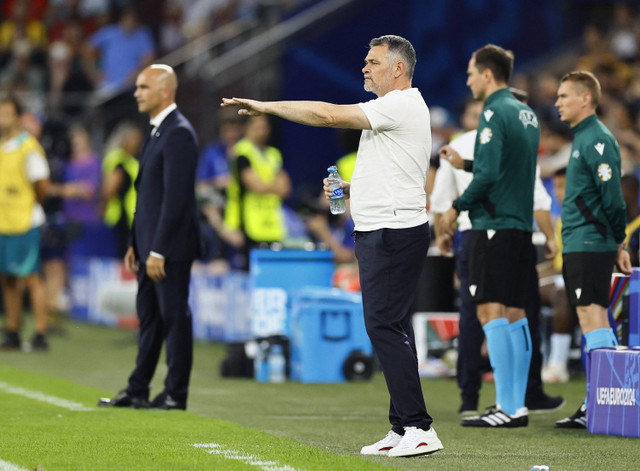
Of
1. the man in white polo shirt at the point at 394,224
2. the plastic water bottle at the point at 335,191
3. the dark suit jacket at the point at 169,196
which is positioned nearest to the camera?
the man in white polo shirt at the point at 394,224

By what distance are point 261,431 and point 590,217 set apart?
2230mm

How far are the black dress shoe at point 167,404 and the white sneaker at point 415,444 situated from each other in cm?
231

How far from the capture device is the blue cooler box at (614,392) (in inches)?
282

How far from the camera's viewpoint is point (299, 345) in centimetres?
1077

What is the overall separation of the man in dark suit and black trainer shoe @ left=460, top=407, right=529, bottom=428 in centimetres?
185

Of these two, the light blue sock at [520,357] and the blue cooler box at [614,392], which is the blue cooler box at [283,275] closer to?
the light blue sock at [520,357]

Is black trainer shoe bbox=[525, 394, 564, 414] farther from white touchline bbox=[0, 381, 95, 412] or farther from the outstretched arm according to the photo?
the outstretched arm

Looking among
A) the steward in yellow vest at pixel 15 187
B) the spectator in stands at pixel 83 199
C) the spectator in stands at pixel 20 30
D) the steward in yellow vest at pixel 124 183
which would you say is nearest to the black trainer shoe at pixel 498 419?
the steward in yellow vest at pixel 15 187

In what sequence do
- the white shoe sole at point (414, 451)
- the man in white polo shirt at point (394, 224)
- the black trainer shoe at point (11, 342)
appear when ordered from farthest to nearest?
the black trainer shoe at point (11, 342)
the man in white polo shirt at point (394, 224)
the white shoe sole at point (414, 451)

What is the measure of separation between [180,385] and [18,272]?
4917 mm

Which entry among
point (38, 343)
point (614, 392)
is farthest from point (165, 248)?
point (38, 343)

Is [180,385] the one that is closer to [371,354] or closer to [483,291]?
[483,291]

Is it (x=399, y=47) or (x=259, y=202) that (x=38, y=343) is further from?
(x=399, y=47)

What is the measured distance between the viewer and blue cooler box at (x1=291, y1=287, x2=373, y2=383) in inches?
421
